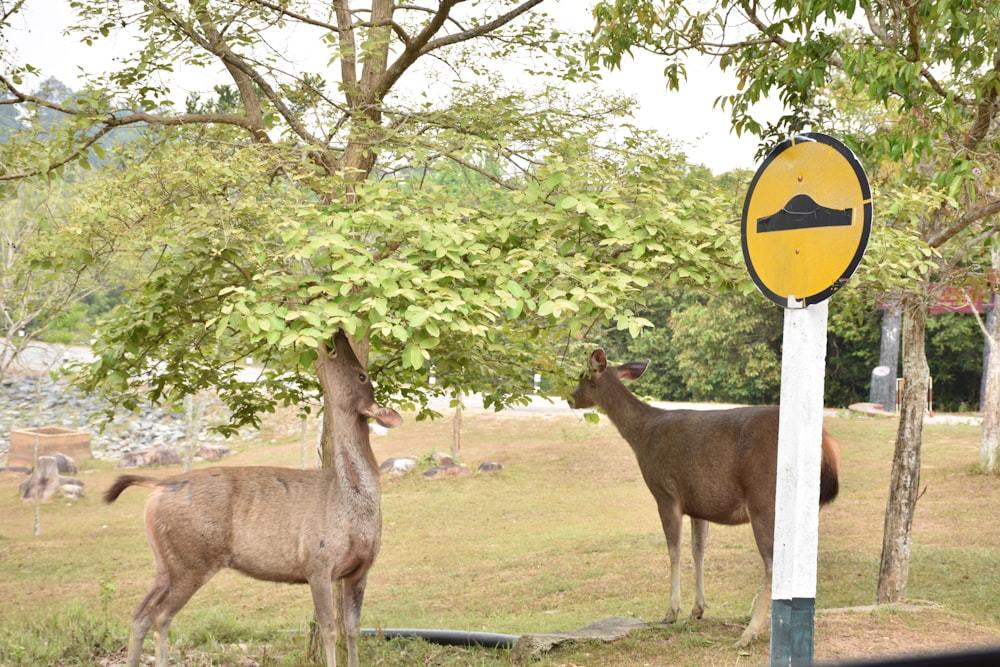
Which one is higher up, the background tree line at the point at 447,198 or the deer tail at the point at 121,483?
the background tree line at the point at 447,198

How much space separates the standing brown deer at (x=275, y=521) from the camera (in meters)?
5.69

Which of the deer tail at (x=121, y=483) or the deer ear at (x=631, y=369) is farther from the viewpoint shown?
the deer ear at (x=631, y=369)

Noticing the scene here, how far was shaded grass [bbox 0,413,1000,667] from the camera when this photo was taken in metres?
7.21

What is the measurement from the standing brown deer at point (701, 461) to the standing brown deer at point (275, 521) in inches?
105

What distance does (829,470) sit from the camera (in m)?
6.66

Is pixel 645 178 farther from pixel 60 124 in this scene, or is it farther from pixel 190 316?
pixel 60 124

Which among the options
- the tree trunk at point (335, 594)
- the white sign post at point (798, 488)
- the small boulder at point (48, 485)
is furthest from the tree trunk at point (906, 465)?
the small boulder at point (48, 485)

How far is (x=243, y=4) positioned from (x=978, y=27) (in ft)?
16.7

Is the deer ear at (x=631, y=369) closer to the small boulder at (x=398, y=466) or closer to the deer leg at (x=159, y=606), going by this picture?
the deer leg at (x=159, y=606)

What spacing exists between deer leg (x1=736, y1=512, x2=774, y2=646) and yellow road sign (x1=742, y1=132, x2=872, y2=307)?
3.19 m

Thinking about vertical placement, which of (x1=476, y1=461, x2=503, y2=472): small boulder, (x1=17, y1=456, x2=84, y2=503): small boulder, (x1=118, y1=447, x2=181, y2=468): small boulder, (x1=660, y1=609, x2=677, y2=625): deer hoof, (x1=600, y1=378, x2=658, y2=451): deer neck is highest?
(x1=600, y1=378, x2=658, y2=451): deer neck

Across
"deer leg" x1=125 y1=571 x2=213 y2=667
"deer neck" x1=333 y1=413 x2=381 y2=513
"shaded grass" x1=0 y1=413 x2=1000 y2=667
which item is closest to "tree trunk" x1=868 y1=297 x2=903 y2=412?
"shaded grass" x1=0 y1=413 x2=1000 y2=667

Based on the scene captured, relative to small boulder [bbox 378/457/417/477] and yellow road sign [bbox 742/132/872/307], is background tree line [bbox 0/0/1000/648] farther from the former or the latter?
small boulder [bbox 378/457/417/477]

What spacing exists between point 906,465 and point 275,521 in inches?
214
